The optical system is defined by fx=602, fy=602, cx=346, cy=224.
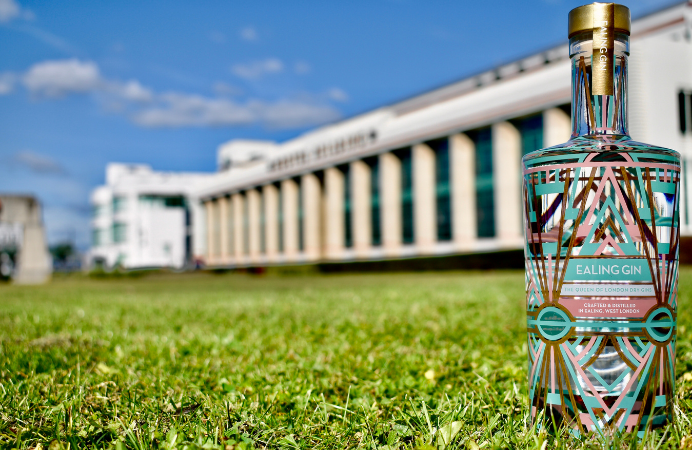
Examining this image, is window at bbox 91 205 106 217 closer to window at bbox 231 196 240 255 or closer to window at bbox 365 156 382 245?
window at bbox 231 196 240 255

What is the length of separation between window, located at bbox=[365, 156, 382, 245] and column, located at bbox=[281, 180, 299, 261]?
1022 centimetres

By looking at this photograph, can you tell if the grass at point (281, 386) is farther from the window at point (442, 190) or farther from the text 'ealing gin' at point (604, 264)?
the window at point (442, 190)

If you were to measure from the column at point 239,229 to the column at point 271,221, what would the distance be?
5892 mm

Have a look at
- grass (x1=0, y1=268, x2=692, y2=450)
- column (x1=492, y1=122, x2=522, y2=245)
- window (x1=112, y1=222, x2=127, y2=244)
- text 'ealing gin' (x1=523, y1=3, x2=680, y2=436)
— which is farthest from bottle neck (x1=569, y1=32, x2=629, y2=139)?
window (x1=112, y1=222, x2=127, y2=244)

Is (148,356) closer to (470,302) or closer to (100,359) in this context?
(100,359)

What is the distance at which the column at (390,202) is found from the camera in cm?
3950

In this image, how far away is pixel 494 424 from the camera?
2168 mm

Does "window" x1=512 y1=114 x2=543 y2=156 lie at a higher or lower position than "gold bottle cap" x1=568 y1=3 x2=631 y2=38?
higher

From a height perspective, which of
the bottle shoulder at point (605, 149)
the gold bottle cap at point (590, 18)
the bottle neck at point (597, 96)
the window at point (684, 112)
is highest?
the window at point (684, 112)

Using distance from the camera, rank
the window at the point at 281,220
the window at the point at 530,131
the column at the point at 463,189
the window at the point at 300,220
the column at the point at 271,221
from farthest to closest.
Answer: the column at the point at 271,221 < the window at the point at 281,220 < the window at the point at 300,220 < the column at the point at 463,189 < the window at the point at 530,131

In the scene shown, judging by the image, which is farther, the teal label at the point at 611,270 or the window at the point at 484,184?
the window at the point at 484,184

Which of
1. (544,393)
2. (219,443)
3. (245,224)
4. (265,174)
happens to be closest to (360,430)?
(219,443)

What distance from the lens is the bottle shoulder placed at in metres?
1.83

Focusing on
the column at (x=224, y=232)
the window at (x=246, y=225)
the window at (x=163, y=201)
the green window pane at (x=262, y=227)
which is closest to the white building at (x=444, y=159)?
the green window pane at (x=262, y=227)
